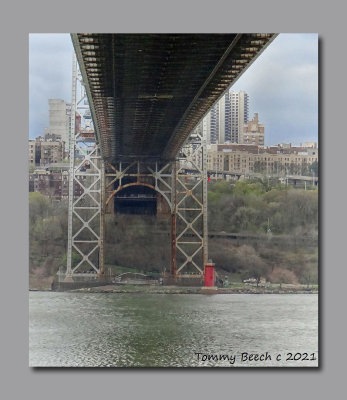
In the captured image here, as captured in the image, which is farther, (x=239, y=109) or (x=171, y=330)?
(x=171, y=330)

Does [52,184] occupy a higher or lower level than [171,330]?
higher

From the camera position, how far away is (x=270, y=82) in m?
10.7

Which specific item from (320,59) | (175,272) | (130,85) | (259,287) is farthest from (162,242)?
(320,59)

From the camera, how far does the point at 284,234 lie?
35.9ft

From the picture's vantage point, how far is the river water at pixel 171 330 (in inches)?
417

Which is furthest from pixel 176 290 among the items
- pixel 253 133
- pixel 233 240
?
pixel 253 133

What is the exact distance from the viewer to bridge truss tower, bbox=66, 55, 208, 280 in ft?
36.1

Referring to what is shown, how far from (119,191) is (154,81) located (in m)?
1.57

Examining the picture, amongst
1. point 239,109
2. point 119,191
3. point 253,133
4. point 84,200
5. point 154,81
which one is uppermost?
point 154,81

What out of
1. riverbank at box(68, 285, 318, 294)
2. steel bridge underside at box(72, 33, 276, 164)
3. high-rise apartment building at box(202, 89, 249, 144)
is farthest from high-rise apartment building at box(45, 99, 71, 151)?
A: riverbank at box(68, 285, 318, 294)

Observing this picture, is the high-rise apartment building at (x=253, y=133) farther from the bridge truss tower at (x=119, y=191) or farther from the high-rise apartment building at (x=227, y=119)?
the bridge truss tower at (x=119, y=191)

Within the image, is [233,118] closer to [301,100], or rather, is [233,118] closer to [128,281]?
[301,100]

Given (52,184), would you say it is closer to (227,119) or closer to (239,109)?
(227,119)

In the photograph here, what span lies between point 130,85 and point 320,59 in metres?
2.14
